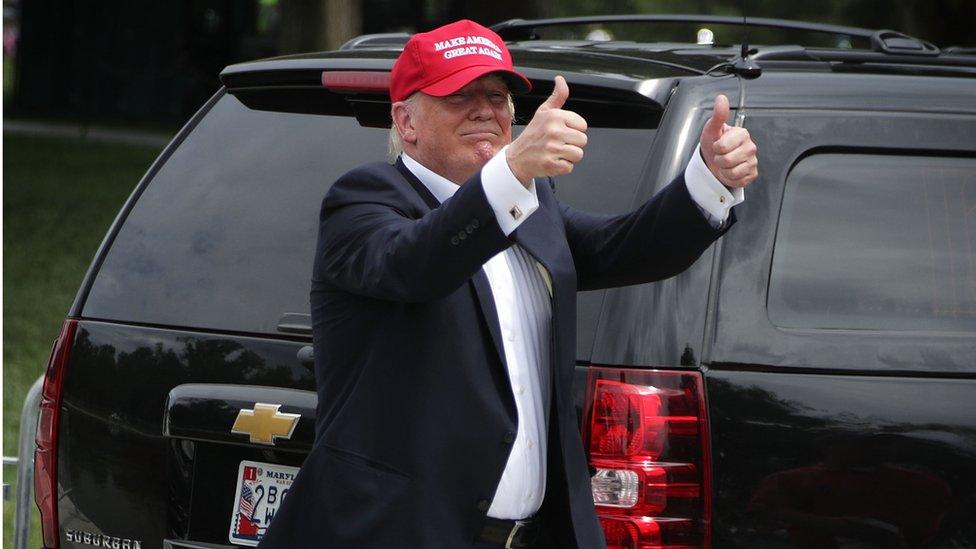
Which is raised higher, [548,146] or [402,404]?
[548,146]

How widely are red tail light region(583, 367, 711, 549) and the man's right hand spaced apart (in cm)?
61

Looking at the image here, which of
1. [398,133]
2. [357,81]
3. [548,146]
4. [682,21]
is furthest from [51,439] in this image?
[682,21]

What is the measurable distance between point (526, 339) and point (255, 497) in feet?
2.90

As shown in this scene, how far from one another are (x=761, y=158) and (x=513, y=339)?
2.28 feet

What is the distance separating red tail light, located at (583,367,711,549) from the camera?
2.96 m

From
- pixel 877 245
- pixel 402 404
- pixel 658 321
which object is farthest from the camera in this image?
pixel 877 245

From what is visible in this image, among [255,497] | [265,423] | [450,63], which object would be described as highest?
[450,63]

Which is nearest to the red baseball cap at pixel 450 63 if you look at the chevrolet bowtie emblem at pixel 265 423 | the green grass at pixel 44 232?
the chevrolet bowtie emblem at pixel 265 423

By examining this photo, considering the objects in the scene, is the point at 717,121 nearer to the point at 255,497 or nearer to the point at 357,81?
the point at 357,81

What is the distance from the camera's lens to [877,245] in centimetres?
324

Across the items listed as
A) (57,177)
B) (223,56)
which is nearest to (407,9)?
(223,56)

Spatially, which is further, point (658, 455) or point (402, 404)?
point (658, 455)

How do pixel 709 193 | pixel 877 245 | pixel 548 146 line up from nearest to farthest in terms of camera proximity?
pixel 548 146 → pixel 709 193 → pixel 877 245

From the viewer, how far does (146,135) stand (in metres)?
23.9
